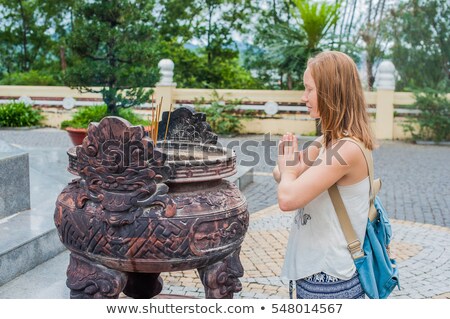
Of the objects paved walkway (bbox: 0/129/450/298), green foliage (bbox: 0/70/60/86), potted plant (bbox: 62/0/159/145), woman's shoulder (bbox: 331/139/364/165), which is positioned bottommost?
paved walkway (bbox: 0/129/450/298)

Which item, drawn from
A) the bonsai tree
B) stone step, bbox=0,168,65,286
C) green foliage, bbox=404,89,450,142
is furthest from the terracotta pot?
green foliage, bbox=404,89,450,142

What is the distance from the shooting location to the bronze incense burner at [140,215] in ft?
7.25

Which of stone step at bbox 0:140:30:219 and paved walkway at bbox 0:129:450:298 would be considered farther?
stone step at bbox 0:140:30:219

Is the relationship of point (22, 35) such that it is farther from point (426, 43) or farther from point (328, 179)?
point (328, 179)

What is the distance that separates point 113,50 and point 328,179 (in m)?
7.57

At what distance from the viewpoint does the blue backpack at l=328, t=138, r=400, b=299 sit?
6.72 feet

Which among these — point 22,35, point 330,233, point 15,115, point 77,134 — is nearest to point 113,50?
point 77,134

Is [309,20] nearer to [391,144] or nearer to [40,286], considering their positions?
[391,144]

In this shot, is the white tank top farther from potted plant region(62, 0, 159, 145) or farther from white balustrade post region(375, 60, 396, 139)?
white balustrade post region(375, 60, 396, 139)

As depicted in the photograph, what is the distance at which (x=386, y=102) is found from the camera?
13281mm

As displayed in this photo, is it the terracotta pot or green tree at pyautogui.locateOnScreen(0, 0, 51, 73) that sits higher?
green tree at pyautogui.locateOnScreen(0, 0, 51, 73)

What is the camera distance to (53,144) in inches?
466

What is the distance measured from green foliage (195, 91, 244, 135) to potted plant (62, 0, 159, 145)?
169 inches

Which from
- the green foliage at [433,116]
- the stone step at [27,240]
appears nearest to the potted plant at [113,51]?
the stone step at [27,240]
